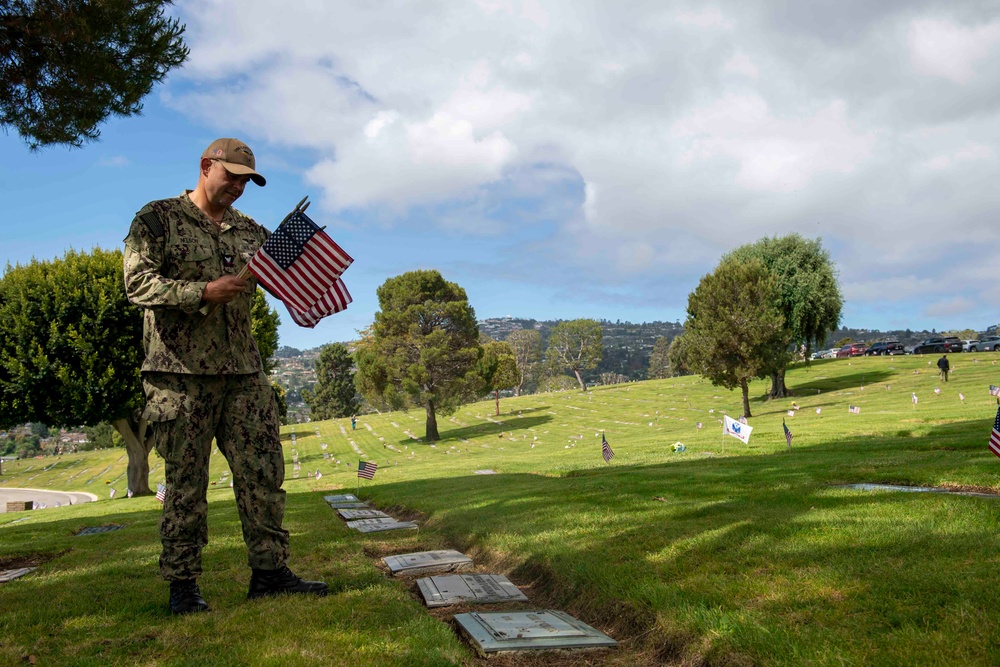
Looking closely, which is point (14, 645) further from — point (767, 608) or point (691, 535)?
point (691, 535)

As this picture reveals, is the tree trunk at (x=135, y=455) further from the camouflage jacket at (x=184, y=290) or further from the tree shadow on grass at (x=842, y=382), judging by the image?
the tree shadow on grass at (x=842, y=382)

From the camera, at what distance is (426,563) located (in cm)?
610

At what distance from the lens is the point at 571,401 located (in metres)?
70.7

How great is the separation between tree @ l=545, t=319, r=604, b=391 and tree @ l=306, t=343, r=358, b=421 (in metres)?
39.0

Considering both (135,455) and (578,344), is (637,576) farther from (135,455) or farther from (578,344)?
(578,344)

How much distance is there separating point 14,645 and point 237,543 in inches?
157

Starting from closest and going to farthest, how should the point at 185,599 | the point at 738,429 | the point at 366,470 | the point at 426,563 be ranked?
the point at 185,599
the point at 426,563
the point at 738,429
the point at 366,470

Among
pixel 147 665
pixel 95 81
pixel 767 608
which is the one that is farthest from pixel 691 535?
pixel 95 81

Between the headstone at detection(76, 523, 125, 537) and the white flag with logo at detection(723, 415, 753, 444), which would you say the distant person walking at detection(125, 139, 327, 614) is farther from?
the white flag with logo at detection(723, 415, 753, 444)

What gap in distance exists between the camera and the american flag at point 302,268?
14.6ft

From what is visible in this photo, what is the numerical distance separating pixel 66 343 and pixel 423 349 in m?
29.7

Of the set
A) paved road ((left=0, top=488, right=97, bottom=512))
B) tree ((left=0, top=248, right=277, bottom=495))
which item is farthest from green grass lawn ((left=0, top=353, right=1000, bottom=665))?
paved road ((left=0, top=488, right=97, bottom=512))

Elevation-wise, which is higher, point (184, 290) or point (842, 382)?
point (184, 290)

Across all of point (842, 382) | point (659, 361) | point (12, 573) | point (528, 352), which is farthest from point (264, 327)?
point (659, 361)
